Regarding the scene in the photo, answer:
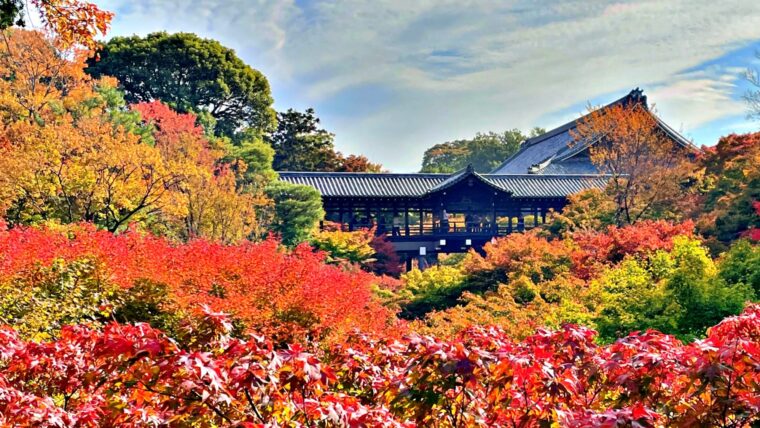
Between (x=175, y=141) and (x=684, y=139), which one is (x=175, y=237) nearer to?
(x=175, y=141)

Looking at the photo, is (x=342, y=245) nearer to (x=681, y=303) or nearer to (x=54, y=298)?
(x=54, y=298)

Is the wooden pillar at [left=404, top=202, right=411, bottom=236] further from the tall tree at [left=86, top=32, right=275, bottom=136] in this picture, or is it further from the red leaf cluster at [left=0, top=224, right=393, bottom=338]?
the red leaf cluster at [left=0, top=224, right=393, bottom=338]

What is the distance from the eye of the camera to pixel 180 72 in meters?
28.5

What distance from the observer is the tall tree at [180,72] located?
27.6 m

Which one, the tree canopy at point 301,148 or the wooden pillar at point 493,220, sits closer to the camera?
the wooden pillar at point 493,220

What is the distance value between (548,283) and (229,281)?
6.30 metres

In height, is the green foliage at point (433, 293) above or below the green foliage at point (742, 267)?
below

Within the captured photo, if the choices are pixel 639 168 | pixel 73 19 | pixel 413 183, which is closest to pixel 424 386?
pixel 73 19

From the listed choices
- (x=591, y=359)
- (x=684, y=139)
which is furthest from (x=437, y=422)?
(x=684, y=139)

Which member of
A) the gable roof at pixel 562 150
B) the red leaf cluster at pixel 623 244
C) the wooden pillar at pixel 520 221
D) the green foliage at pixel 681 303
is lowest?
the green foliage at pixel 681 303

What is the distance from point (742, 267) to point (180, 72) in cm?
2614

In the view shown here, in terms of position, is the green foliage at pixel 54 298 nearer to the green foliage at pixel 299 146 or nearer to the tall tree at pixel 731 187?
the tall tree at pixel 731 187

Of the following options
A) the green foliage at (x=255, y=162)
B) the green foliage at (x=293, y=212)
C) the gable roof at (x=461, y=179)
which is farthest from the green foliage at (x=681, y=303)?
the gable roof at (x=461, y=179)

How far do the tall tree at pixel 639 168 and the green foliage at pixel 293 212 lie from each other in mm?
9563
